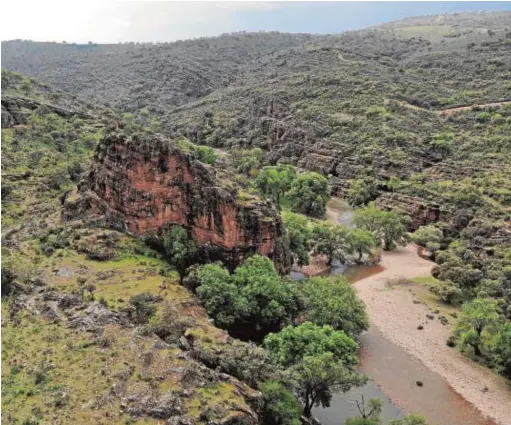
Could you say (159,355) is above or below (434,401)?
above

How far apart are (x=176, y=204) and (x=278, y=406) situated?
33.6 metres

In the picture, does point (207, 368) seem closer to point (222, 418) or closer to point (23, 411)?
point (222, 418)

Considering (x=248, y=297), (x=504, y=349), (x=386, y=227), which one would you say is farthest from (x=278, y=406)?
(x=386, y=227)

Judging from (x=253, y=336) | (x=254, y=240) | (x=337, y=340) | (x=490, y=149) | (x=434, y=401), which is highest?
(x=490, y=149)

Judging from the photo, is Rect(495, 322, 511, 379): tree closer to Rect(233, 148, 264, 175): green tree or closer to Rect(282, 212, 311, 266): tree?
Rect(282, 212, 311, 266): tree

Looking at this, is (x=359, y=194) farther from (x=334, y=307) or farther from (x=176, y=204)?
(x=334, y=307)

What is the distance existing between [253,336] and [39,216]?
36758mm

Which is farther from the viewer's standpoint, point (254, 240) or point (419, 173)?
point (419, 173)

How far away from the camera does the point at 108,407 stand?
3856 centimetres

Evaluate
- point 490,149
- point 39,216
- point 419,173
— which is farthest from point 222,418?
point 490,149

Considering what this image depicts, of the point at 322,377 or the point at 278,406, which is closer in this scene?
the point at 278,406

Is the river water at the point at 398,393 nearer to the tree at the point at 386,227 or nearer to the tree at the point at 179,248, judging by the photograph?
the tree at the point at 179,248

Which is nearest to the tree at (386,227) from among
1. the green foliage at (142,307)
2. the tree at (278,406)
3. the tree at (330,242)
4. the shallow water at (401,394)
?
the tree at (330,242)

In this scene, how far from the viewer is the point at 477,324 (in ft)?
206
